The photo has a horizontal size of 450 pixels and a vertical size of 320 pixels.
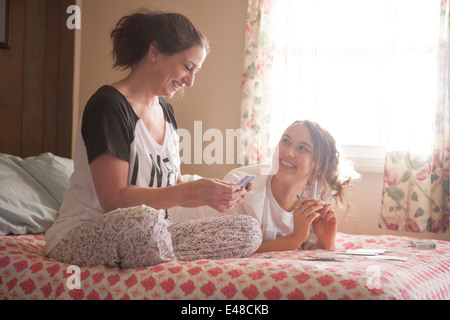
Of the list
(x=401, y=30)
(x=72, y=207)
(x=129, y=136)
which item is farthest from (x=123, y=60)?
(x=401, y=30)

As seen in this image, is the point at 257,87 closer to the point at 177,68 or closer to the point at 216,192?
the point at 177,68

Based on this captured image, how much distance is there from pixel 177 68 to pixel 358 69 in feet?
6.53

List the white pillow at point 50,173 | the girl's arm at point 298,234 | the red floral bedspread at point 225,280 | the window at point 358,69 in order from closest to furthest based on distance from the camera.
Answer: the red floral bedspread at point 225,280
the girl's arm at point 298,234
the white pillow at point 50,173
the window at point 358,69

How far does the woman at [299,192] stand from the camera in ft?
6.75

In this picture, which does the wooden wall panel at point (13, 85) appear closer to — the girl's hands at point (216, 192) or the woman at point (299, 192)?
the woman at point (299, 192)

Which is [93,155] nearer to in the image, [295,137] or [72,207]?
[72,207]

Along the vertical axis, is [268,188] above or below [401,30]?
below

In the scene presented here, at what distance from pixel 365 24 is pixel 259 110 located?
882mm

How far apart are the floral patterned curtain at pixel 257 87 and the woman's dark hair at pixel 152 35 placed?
1.61 metres

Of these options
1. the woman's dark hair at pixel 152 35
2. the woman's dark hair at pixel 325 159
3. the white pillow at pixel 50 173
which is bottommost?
the white pillow at pixel 50 173

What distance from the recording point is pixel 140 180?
1600mm

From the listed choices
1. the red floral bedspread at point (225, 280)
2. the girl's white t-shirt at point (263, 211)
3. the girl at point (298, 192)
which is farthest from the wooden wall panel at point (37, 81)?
the red floral bedspread at point (225, 280)

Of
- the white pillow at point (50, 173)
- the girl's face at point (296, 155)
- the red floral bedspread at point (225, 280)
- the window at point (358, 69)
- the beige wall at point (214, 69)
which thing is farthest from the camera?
the beige wall at point (214, 69)
